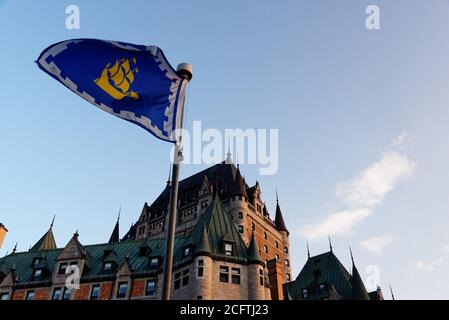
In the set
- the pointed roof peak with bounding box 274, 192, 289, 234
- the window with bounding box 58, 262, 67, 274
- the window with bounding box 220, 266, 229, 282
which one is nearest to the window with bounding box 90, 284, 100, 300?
the window with bounding box 58, 262, 67, 274

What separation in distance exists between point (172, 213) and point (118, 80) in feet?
14.5

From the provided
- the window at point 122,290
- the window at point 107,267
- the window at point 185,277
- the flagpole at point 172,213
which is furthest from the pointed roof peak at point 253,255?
the flagpole at point 172,213

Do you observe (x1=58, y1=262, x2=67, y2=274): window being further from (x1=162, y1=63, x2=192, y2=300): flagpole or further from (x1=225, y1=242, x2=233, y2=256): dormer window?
(x1=162, y1=63, x2=192, y2=300): flagpole

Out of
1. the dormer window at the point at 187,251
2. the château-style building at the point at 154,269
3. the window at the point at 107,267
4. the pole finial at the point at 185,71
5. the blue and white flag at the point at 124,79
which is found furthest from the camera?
the window at the point at 107,267

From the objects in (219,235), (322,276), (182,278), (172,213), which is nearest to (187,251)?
(182,278)

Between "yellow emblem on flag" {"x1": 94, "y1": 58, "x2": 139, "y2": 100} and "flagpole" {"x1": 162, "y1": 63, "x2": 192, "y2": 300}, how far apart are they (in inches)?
61.3

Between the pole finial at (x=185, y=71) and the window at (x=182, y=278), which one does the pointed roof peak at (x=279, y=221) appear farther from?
the pole finial at (x=185, y=71)

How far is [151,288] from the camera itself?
37625 millimetres

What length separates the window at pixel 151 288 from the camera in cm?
3729

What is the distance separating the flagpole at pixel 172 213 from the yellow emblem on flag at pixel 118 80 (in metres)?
1.56

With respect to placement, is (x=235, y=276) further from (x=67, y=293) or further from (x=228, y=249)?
(x=67, y=293)

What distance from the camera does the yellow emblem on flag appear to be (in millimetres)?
11180
